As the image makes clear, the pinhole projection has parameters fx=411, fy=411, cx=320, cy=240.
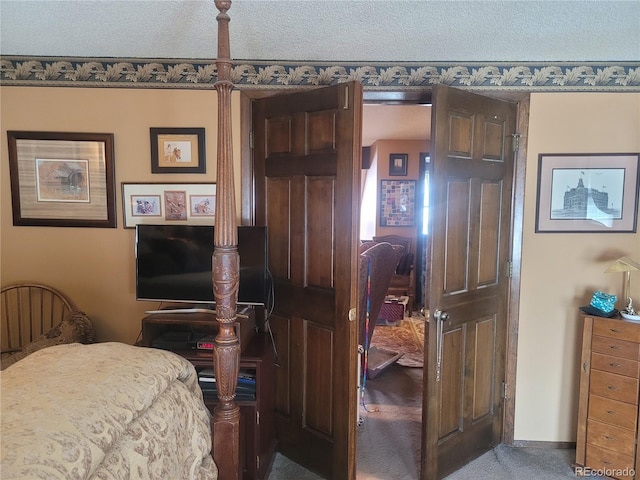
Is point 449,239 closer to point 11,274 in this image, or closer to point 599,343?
point 599,343

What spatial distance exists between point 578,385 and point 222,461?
2.31 m

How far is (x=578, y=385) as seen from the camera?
8.71ft

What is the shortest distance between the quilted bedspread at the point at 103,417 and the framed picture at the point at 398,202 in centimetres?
508

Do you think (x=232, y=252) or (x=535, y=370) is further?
(x=535, y=370)

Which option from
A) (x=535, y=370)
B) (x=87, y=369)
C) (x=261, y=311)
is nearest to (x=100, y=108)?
(x=261, y=311)

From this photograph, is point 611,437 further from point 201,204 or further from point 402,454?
point 201,204

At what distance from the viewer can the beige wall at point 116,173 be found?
2570mm

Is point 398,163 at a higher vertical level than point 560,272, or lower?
higher

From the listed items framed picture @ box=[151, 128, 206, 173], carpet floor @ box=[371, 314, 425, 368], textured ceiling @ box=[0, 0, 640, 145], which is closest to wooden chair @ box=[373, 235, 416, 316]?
carpet floor @ box=[371, 314, 425, 368]

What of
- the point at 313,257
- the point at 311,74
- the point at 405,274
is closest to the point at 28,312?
the point at 313,257

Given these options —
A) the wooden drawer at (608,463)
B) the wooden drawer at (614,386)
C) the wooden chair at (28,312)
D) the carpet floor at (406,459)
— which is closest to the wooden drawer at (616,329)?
the wooden drawer at (614,386)

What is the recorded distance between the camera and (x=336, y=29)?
2.05 meters

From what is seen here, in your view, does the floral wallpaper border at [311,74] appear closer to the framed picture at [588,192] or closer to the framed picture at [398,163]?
the framed picture at [588,192]
